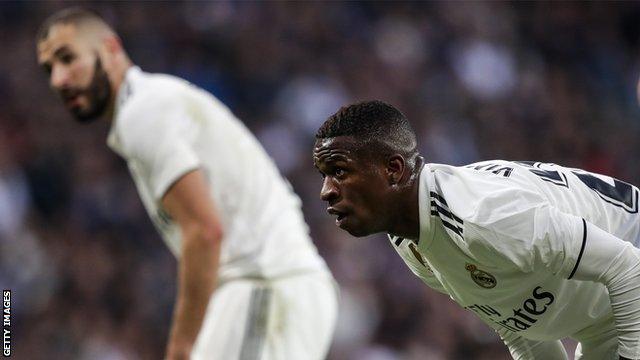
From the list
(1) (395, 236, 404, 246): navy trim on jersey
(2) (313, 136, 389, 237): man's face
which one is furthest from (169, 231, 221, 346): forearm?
(2) (313, 136, 389, 237): man's face

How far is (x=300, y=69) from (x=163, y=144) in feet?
22.2

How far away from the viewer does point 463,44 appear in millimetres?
12086

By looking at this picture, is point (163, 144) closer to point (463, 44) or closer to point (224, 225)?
point (224, 225)

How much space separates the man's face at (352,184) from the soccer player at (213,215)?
0.89 meters

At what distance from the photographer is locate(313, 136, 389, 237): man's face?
3.48 meters

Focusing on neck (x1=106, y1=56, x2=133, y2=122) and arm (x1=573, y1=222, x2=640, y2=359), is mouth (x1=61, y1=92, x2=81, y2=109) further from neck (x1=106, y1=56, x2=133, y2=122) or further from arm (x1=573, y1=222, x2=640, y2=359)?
arm (x1=573, y1=222, x2=640, y2=359)

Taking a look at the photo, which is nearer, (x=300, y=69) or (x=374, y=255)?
(x=374, y=255)

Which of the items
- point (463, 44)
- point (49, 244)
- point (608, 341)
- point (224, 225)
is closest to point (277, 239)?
point (224, 225)

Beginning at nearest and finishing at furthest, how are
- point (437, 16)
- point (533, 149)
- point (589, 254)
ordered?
point (589, 254) < point (533, 149) < point (437, 16)

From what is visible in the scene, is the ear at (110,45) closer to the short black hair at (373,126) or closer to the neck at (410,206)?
the short black hair at (373,126)

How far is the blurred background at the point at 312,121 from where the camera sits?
8898 mm

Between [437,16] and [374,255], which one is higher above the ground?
[437,16]

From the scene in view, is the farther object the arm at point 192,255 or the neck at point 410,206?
the arm at point 192,255

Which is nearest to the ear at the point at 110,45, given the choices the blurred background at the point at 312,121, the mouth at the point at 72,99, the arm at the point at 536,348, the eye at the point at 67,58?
the eye at the point at 67,58
